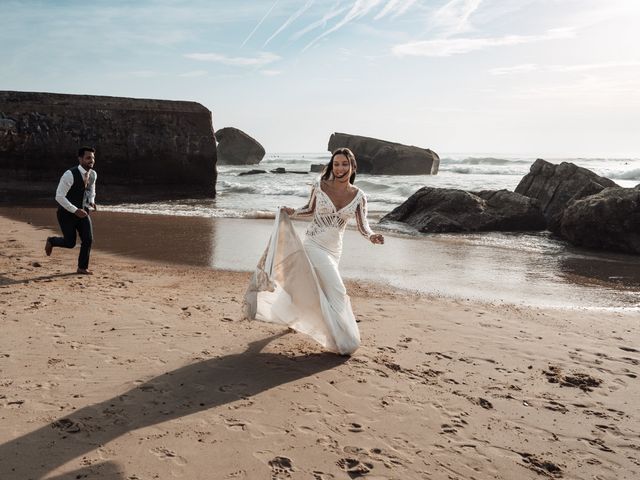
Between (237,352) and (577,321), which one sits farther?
(577,321)

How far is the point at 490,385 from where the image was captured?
434 centimetres

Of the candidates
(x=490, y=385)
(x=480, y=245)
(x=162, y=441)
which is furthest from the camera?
(x=480, y=245)

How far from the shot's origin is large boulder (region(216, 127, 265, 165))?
47500mm

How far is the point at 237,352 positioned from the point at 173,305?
5.11ft

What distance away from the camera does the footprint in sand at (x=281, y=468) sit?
3.01 m

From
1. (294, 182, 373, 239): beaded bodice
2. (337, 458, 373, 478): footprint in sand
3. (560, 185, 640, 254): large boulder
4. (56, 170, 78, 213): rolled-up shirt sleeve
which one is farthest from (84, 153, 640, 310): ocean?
(337, 458, 373, 478): footprint in sand

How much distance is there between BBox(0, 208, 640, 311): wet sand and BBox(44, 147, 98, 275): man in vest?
174 centimetres

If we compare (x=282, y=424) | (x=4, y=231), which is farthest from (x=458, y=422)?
(x=4, y=231)

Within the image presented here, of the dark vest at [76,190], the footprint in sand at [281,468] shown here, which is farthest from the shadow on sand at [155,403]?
the dark vest at [76,190]

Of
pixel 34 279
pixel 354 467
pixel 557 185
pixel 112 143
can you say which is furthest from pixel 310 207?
pixel 112 143

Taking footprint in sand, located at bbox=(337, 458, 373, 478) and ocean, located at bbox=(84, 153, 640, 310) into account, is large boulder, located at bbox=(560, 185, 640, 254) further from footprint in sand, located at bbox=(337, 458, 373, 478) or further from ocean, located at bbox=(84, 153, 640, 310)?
footprint in sand, located at bbox=(337, 458, 373, 478)

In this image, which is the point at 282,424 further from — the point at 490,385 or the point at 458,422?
the point at 490,385

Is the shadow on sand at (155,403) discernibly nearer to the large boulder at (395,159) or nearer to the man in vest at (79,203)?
the man in vest at (79,203)

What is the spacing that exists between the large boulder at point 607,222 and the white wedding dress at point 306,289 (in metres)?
8.56
